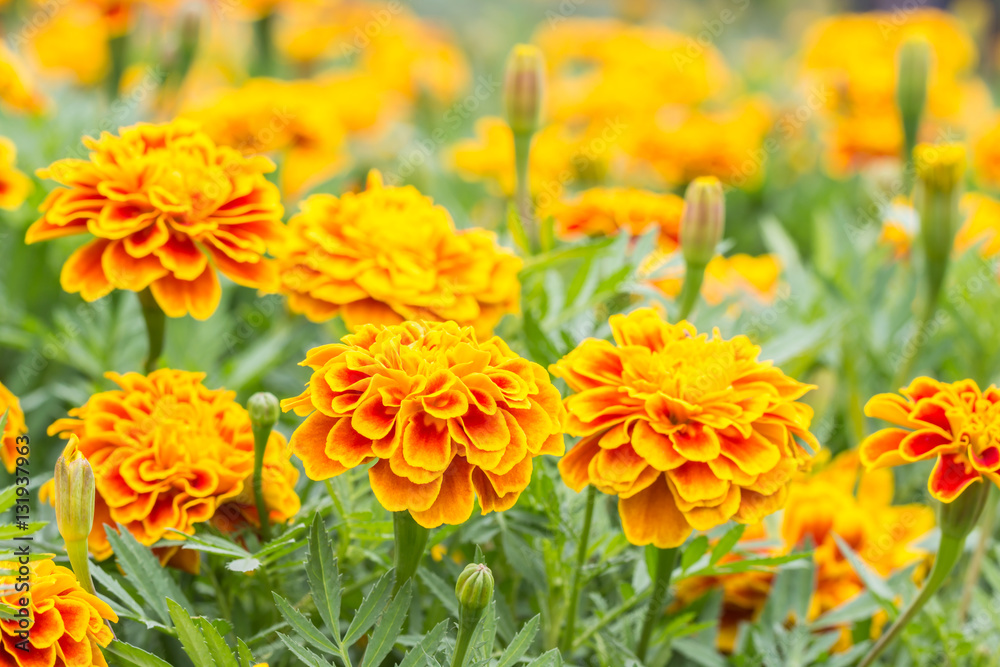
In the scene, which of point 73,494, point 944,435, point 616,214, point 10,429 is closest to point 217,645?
point 73,494

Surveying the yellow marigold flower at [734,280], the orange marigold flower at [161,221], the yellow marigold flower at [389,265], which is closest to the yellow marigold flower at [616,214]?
the yellow marigold flower at [734,280]

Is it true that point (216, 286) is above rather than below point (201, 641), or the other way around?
above

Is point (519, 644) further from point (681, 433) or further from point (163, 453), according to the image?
point (163, 453)

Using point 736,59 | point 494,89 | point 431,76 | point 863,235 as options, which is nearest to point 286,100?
point 431,76

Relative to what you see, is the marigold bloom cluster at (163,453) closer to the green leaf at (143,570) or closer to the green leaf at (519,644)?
the green leaf at (143,570)

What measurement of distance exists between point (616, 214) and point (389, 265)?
1.27 ft

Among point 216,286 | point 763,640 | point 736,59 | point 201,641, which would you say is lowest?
point 736,59

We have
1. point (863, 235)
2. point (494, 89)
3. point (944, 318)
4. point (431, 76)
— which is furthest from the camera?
point (494, 89)

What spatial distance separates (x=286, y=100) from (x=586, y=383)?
91 centimetres

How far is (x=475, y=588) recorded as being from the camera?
20.6 inches

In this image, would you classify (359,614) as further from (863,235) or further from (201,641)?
(863,235)

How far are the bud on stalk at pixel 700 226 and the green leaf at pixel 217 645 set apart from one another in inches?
20.2

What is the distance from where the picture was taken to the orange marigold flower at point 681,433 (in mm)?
585

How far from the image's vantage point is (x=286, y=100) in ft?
4.55
